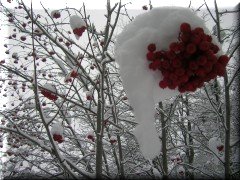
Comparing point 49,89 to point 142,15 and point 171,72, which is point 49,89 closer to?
point 142,15

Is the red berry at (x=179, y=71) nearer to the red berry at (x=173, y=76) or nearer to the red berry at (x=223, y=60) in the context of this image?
the red berry at (x=173, y=76)

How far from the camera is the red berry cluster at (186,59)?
59.0 inches

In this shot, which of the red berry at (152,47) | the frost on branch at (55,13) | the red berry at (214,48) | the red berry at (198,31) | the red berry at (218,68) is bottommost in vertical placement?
the red berry at (218,68)

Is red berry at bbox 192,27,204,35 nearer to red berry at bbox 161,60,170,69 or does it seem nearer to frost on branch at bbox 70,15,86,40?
red berry at bbox 161,60,170,69

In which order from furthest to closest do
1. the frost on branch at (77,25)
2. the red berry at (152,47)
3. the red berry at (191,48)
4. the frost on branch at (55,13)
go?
the frost on branch at (55,13), the frost on branch at (77,25), the red berry at (152,47), the red berry at (191,48)

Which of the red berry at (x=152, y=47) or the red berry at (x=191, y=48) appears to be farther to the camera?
the red berry at (x=152, y=47)

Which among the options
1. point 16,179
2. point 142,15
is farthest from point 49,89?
point 16,179

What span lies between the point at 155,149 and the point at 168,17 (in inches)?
30.1

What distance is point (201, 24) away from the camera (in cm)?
165

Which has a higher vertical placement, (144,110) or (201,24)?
(201,24)

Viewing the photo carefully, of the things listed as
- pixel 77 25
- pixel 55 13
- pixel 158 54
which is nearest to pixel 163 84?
pixel 158 54

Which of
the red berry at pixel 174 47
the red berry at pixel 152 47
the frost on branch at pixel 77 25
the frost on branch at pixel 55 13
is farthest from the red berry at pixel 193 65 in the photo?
the frost on branch at pixel 55 13

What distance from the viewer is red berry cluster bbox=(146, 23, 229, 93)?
4.92 ft

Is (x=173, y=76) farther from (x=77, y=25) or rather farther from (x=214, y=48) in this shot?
(x=77, y=25)
